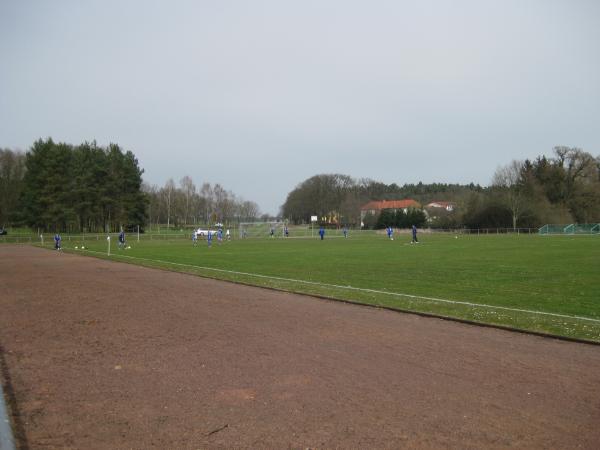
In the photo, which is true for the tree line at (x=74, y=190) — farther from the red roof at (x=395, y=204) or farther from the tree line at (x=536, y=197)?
the red roof at (x=395, y=204)

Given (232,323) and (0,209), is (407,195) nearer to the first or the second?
(0,209)

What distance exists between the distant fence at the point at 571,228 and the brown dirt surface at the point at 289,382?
234ft

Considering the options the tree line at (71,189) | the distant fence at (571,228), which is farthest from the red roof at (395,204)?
the tree line at (71,189)

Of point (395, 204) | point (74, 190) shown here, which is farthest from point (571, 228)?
point (395, 204)

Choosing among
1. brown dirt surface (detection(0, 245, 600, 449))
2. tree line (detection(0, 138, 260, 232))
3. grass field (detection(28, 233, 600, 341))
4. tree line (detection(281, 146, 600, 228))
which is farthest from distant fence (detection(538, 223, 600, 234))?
brown dirt surface (detection(0, 245, 600, 449))

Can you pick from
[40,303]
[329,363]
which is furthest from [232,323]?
[40,303]

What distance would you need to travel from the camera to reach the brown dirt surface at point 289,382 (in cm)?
455

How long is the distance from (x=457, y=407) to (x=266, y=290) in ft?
34.5

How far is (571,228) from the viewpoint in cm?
7212

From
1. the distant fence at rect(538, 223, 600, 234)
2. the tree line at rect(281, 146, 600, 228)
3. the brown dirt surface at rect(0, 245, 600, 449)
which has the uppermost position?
the tree line at rect(281, 146, 600, 228)

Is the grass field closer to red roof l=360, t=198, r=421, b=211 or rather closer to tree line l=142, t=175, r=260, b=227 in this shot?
tree line l=142, t=175, r=260, b=227

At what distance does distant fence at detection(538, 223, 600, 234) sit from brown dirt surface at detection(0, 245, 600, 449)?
71.2m

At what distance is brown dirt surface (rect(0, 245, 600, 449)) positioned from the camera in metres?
4.55

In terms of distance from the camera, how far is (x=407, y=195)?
19200cm
